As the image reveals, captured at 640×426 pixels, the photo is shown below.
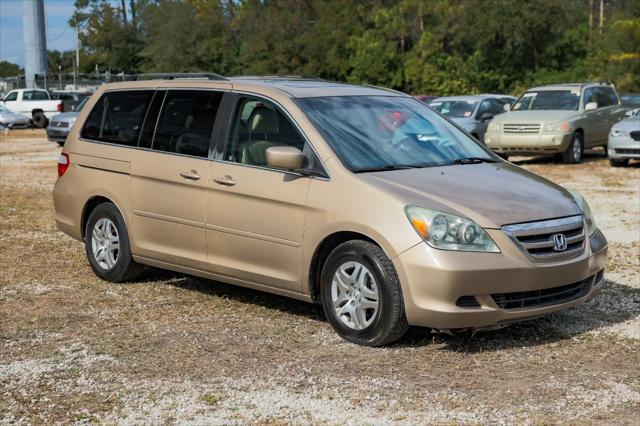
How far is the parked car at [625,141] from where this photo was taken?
18547 mm

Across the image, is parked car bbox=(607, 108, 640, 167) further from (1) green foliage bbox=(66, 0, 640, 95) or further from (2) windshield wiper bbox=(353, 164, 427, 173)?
(1) green foliage bbox=(66, 0, 640, 95)

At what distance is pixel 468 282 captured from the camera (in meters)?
5.59

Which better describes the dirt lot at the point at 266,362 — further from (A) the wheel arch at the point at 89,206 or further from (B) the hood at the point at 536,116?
(B) the hood at the point at 536,116

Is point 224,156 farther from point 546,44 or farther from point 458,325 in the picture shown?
point 546,44

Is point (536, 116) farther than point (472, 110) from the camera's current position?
No

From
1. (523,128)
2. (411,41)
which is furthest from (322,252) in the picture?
(411,41)

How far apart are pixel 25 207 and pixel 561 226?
9.15 metres

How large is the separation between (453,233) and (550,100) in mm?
15720

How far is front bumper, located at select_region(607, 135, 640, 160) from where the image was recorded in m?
18.6

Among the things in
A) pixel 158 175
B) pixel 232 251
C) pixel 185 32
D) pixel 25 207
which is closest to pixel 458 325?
pixel 232 251

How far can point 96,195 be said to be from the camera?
26.1ft

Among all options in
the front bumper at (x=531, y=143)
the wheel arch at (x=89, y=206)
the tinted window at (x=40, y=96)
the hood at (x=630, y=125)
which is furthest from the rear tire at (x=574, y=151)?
the tinted window at (x=40, y=96)

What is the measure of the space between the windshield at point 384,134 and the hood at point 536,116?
12.7m

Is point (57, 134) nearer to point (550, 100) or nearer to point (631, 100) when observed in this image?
point (550, 100)
